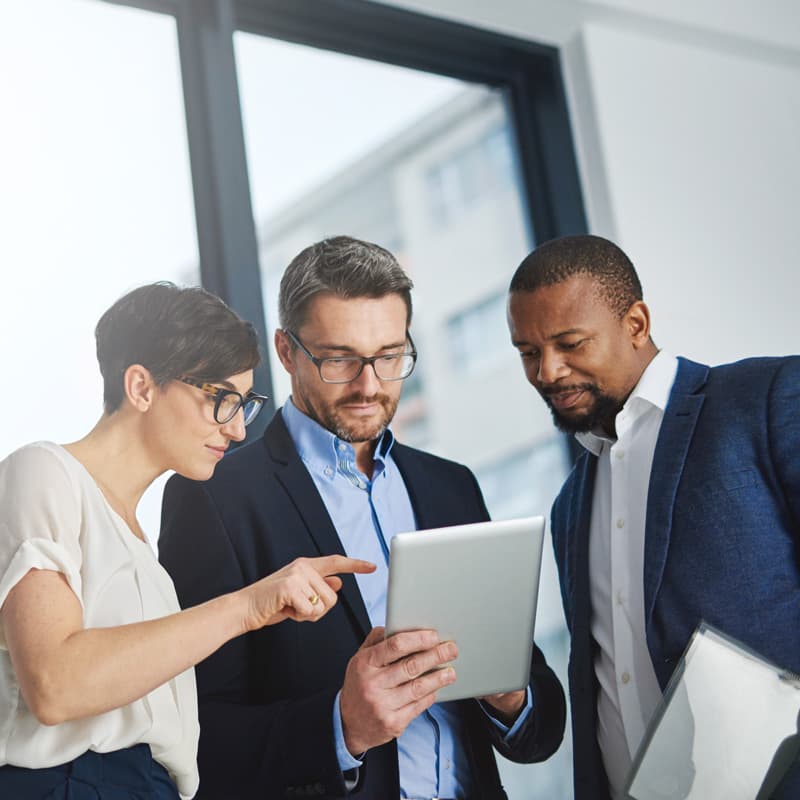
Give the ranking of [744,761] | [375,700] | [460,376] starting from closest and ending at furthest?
[744,761]
[375,700]
[460,376]

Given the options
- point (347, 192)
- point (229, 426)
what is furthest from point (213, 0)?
point (229, 426)

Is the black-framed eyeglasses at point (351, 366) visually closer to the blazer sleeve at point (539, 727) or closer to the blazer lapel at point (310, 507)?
the blazer lapel at point (310, 507)

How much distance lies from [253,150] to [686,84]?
1557 mm

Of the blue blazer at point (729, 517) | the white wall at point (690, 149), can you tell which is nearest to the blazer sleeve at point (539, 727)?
the blue blazer at point (729, 517)

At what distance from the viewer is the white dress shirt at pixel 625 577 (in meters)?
1.99

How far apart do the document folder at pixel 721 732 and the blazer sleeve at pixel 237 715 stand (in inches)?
21.0

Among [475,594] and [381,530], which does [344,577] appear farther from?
[475,594]

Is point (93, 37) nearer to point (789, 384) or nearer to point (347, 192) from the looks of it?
point (347, 192)

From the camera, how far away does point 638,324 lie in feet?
7.28

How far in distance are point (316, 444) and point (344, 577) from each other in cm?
31

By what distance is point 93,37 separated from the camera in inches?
106

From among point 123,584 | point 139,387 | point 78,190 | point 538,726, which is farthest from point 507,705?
point 78,190

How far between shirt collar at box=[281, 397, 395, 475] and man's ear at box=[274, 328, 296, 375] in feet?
0.33

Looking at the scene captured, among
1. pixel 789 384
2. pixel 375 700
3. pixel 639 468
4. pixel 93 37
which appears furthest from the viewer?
pixel 93 37
